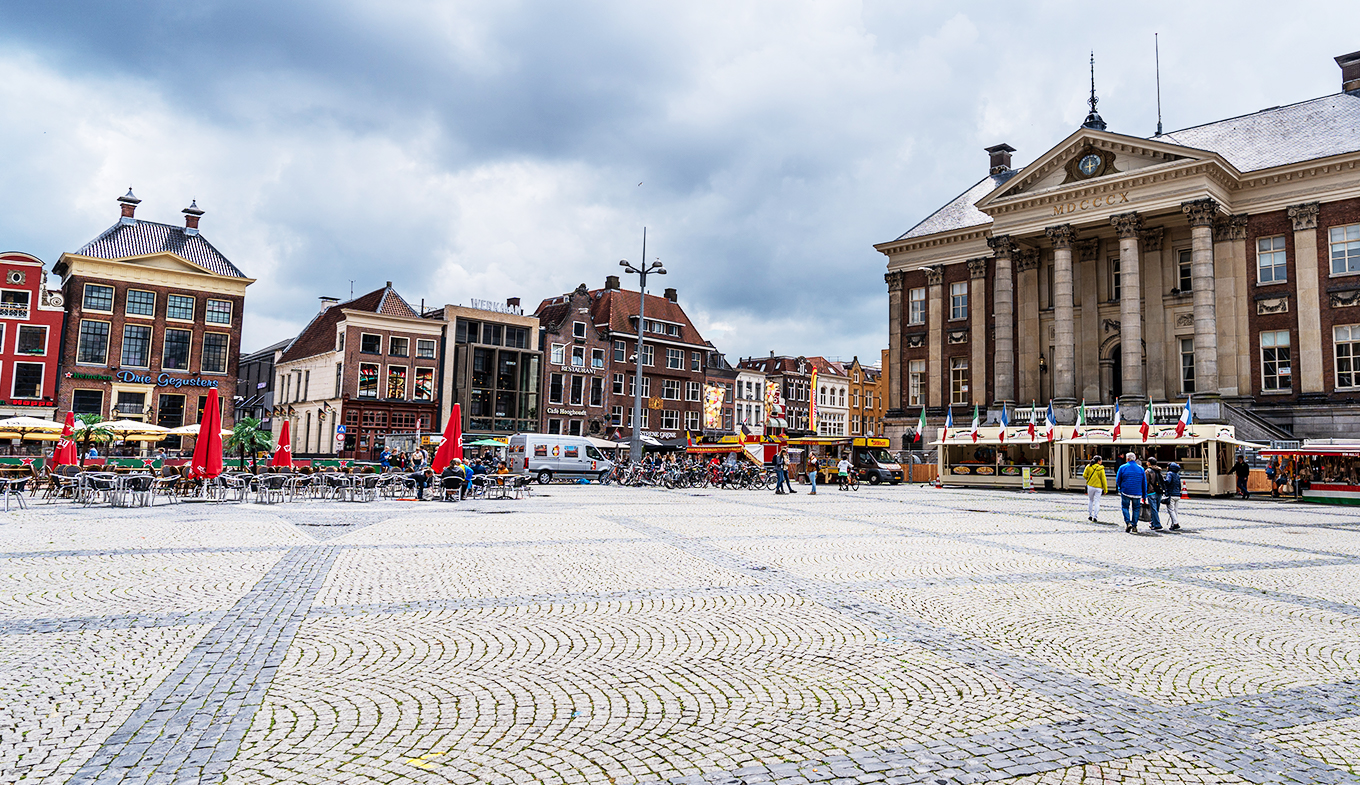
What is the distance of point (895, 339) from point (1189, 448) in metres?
21.6

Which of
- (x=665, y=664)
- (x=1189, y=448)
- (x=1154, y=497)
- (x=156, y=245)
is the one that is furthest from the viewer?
(x=156, y=245)

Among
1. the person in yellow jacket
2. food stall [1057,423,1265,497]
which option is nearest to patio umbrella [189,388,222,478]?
the person in yellow jacket

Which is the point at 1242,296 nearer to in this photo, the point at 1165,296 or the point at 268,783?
the point at 1165,296

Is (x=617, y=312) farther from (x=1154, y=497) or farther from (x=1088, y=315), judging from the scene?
(x=1154, y=497)

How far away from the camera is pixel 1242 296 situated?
124ft

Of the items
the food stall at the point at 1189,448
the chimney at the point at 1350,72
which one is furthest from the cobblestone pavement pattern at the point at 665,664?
the chimney at the point at 1350,72

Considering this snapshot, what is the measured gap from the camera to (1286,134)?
40625mm

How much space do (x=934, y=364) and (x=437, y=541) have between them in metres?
40.7

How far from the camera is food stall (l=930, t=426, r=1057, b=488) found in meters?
34.9

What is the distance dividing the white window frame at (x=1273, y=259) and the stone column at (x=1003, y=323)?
35.3 feet

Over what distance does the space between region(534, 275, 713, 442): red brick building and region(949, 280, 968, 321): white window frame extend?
2181 cm

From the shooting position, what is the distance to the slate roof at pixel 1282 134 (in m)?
37.8

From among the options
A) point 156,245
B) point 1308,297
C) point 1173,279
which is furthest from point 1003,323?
point 156,245

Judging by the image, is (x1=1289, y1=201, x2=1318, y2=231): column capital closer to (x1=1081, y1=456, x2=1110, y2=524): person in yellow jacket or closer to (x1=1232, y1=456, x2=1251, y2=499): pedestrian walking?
(x1=1232, y1=456, x2=1251, y2=499): pedestrian walking
